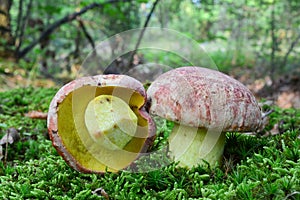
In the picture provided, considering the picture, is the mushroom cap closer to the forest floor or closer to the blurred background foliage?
the forest floor

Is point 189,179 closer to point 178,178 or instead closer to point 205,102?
point 178,178

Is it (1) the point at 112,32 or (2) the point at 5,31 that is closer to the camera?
(2) the point at 5,31

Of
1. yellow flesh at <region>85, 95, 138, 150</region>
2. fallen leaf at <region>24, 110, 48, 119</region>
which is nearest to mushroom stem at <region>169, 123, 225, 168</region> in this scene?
yellow flesh at <region>85, 95, 138, 150</region>

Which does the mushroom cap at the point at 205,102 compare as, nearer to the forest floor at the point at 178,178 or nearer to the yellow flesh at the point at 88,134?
the yellow flesh at the point at 88,134

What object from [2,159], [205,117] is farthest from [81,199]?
[2,159]

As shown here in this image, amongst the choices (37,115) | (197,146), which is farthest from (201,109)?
(37,115)

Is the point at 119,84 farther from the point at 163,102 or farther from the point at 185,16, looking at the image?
the point at 185,16

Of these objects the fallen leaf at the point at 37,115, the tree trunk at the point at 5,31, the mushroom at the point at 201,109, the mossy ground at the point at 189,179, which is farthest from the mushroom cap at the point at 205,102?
the tree trunk at the point at 5,31
